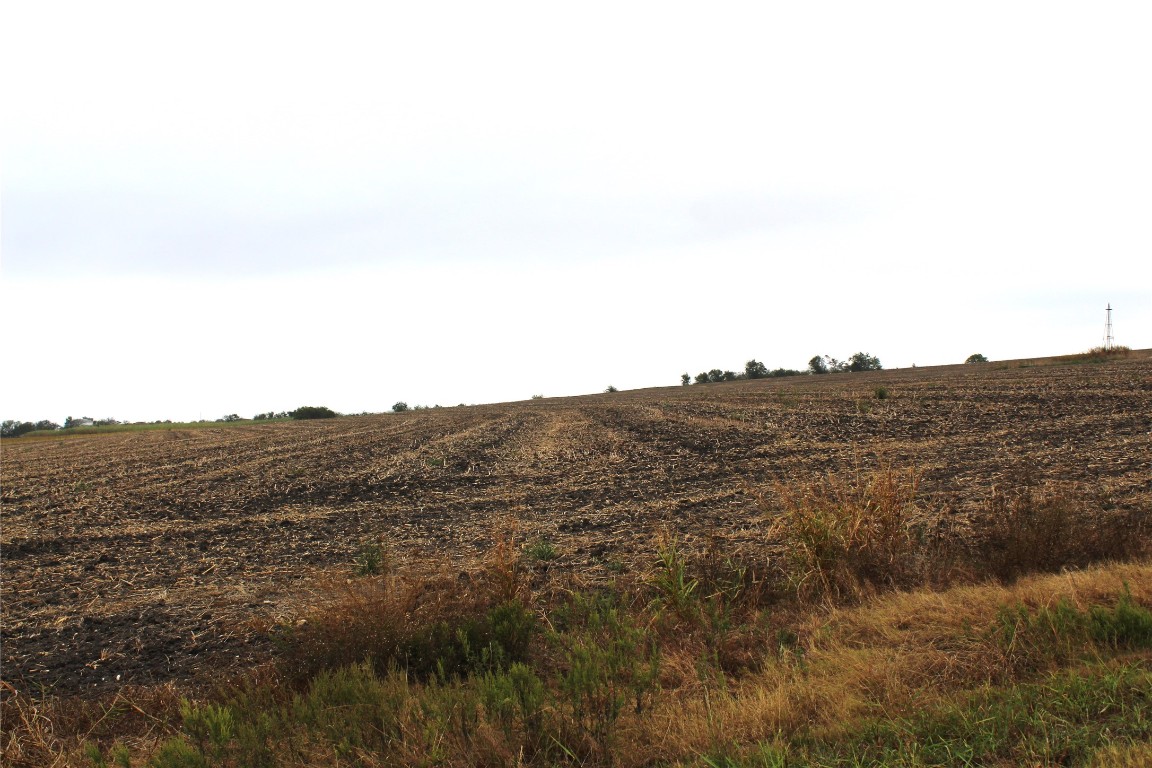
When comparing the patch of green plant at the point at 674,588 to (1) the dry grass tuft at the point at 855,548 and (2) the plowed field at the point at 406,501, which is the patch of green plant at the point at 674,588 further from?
(2) the plowed field at the point at 406,501

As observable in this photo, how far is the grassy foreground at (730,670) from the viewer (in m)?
3.92

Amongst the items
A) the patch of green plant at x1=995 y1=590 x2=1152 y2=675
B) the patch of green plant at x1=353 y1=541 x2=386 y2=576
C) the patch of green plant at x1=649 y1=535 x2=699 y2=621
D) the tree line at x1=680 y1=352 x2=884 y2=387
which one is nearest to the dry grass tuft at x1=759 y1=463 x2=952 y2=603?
the patch of green plant at x1=649 y1=535 x2=699 y2=621

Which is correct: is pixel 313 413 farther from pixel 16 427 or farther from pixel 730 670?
pixel 730 670

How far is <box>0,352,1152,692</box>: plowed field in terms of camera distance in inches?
282

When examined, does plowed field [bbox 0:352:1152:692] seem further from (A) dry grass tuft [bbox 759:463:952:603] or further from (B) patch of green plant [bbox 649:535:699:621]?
(A) dry grass tuft [bbox 759:463:952:603]

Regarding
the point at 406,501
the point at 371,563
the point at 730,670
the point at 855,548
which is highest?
the point at 855,548

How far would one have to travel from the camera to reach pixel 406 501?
1359 cm

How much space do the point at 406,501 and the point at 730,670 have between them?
9.42 m

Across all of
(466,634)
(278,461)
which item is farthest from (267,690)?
(278,461)

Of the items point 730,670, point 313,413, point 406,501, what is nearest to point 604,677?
point 730,670

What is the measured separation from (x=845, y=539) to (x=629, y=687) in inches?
122

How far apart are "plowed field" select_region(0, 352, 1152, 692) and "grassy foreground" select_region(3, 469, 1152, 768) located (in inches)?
Result: 45.4

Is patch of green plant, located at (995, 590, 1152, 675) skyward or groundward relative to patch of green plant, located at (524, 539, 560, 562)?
skyward

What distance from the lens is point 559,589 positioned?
725 centimetres
